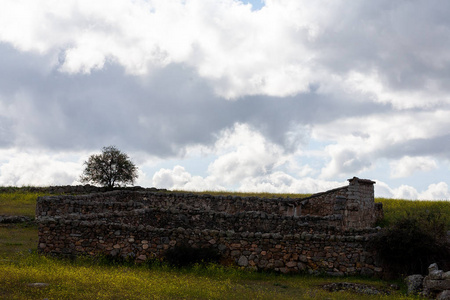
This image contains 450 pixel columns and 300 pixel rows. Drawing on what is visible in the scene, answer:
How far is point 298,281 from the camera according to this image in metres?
17.2

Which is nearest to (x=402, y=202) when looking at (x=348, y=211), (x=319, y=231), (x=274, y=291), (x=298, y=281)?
(x=348, y=211)

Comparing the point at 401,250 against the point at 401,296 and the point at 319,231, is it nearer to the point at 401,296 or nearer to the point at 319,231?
the point at 401,296

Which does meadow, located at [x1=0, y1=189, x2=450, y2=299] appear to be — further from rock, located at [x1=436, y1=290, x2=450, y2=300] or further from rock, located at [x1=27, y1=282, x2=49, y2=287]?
rock, located at [x1=436, y1=290, x2=450, y2=300]

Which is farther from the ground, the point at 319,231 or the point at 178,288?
the point at 319,231

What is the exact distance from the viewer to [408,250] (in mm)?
18078

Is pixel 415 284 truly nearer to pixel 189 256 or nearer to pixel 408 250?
pixel 408 250

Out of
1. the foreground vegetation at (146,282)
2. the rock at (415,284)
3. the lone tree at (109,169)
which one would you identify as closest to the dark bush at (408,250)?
the foreground vegetation at (146,282)

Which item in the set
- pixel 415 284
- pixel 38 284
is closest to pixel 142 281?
pixel 38 284

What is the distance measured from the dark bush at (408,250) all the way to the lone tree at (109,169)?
111ft

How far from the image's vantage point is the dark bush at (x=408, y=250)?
18141 millimetres

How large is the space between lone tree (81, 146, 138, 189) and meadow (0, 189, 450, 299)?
88.9 ft

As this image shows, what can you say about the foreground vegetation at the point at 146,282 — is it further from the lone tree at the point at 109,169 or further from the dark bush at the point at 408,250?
the lone tree at the point at 109,169

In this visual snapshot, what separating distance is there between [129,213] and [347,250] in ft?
32.2

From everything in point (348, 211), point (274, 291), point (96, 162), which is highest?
point (96, 162)
